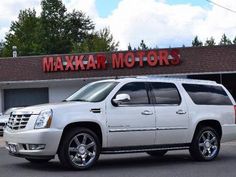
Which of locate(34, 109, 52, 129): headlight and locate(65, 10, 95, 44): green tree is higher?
locate(65, 10, 95, 44): green tree

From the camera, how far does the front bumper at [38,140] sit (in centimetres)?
1049

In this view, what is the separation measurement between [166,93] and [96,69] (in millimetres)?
24184

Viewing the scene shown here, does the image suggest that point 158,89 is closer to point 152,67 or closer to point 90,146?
point 90,146

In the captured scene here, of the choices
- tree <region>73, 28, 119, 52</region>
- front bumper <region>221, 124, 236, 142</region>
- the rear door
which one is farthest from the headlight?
tree <region>73, 28, 119, 52</region>

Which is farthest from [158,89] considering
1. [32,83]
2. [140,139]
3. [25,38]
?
[25,38]

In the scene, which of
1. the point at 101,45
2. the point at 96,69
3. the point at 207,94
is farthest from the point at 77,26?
the point at 207,94

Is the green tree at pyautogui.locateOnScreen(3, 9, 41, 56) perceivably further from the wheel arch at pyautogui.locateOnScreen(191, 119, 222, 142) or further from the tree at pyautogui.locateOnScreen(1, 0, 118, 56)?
the wheel arch at pyautogui.locateOnScreen(191, 119, 222, 142)

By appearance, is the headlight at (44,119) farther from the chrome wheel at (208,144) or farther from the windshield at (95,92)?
the chrome wheel at (208,144)

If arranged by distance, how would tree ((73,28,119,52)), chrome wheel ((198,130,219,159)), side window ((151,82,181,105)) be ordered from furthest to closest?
tree ((73,28,119,52)) < chrome wheel ((198,130,219,159)) < side window ((151,82,181,105))

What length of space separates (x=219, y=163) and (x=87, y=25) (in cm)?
8078

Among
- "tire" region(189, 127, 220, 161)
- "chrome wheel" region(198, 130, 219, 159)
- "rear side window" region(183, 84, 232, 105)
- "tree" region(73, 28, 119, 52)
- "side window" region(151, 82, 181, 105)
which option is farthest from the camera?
"tree" region(73, 28, 119, 52)

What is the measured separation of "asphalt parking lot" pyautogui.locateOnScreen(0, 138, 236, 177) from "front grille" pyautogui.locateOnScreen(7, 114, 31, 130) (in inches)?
32.3

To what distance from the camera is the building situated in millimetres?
34572

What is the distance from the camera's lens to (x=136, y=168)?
37.4 ft
